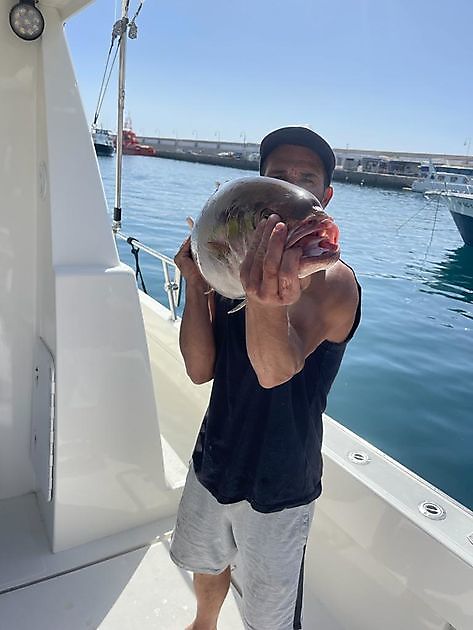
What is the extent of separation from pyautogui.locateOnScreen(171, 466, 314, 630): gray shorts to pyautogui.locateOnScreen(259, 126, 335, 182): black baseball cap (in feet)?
2.98

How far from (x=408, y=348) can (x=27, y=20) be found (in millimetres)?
6426

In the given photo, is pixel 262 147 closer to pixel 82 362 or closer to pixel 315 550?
pixel 82 362

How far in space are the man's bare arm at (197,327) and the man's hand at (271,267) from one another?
50 cm

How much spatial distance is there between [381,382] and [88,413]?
Answer: 461cm

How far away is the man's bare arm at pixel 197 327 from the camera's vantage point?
53.3 inches

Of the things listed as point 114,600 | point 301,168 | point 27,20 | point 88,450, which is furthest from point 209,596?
point 27,20

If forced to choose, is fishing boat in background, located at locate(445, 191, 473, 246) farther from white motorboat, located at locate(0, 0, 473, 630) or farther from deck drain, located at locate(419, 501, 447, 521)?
deck drain, located at locate(419, 501, 447, 521)

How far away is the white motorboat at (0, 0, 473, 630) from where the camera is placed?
5.24 ft

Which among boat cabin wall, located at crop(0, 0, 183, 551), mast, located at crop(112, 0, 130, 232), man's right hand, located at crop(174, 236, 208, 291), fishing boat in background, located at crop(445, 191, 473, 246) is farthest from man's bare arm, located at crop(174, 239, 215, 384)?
fishing boat in background, located at crop(445, 191, 473, 246)

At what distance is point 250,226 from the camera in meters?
0.84

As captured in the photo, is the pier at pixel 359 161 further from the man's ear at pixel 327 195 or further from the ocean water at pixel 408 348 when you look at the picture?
the man's ear at pixel 327 195

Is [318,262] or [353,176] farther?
[353,176]

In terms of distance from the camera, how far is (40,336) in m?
1.95

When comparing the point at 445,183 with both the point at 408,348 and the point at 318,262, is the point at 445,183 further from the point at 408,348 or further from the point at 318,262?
the point at 318,262
